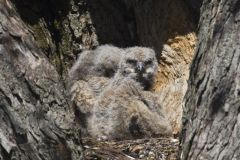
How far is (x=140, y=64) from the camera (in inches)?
335

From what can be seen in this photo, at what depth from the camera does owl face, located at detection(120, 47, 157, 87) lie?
8406 millimetres

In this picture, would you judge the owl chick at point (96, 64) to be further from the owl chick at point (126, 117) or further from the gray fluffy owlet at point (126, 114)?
the owl chick at point (126, 117)

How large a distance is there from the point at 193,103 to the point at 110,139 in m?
3.16

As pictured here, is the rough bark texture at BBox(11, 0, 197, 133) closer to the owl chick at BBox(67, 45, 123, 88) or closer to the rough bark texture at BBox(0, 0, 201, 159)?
the rough bark texture at BBox(0, 0, 201, 159)

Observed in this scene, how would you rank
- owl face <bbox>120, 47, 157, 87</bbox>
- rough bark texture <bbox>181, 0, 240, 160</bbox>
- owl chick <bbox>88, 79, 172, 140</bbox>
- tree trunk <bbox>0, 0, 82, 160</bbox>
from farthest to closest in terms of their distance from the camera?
owl face <bbox>120, 47, 157, 87</bbox> → owl chick <bbox>88, 79, 172, 140</bbox> → tree trunk <bbox>0, 0, 82, 160</bbox> → rough bark texture <bbox>181, 0, 240, 160</bbox>

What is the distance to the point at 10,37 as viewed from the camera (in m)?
5.09

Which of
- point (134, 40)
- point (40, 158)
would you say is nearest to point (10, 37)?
point (40, 158)

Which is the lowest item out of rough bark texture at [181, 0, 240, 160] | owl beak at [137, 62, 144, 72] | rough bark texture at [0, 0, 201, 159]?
rough bark texture at [181, 0, 240, 160]

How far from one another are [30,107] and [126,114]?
283 cm

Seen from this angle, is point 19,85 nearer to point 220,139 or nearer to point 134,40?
point 220,139

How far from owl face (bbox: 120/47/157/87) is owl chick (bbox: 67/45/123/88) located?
17cm

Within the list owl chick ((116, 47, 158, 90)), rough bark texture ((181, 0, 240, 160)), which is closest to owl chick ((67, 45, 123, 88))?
owl chick ((116, 47, 158, 90))

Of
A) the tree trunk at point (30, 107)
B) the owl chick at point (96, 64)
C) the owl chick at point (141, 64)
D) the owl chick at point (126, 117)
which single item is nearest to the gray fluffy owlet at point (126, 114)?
the owl chick at point (126, 117)

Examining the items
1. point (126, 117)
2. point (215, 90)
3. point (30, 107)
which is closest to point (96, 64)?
point (126, 117)
